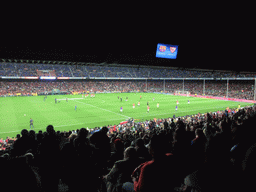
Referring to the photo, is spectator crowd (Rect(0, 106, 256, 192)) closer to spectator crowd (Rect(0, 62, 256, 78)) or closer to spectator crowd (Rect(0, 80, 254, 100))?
spectator crowd (Rect(0, 62, 256, 78))

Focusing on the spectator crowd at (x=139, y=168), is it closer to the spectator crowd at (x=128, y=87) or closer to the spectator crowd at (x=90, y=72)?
the spectator crowd at (x=90, y=72)

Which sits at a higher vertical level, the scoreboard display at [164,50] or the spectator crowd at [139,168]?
the scoreboard display at [164,50]

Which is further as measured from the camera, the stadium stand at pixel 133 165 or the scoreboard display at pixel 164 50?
the scoreboard display at pixel 164 50

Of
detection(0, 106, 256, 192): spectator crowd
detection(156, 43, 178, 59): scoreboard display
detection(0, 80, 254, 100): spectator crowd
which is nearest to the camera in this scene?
detection(0, 106, 256, 192): spectator crowd

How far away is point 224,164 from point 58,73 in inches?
2766

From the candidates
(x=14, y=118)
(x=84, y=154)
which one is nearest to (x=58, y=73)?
(x=14, y=118)

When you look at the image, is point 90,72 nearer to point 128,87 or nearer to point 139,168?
point 128,87

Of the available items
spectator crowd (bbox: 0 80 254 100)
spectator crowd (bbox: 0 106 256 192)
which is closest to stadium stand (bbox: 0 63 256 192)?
spectator crowd (bbox: 0 106 256 192)

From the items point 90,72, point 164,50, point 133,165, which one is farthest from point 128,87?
point 133,165

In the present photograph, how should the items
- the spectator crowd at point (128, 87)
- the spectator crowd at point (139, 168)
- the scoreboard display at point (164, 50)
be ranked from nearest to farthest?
the spectator crowd at point (139, 168) → the scoreboard display at point (164, 50) → the spectator crowd at point (128, 87)

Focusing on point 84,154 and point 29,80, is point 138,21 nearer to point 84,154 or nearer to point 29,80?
point 84,154

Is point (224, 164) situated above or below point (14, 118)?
above

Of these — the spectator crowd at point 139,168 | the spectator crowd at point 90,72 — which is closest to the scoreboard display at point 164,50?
the spectator crowd at point 139,168

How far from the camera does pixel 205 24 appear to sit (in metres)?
9.48
